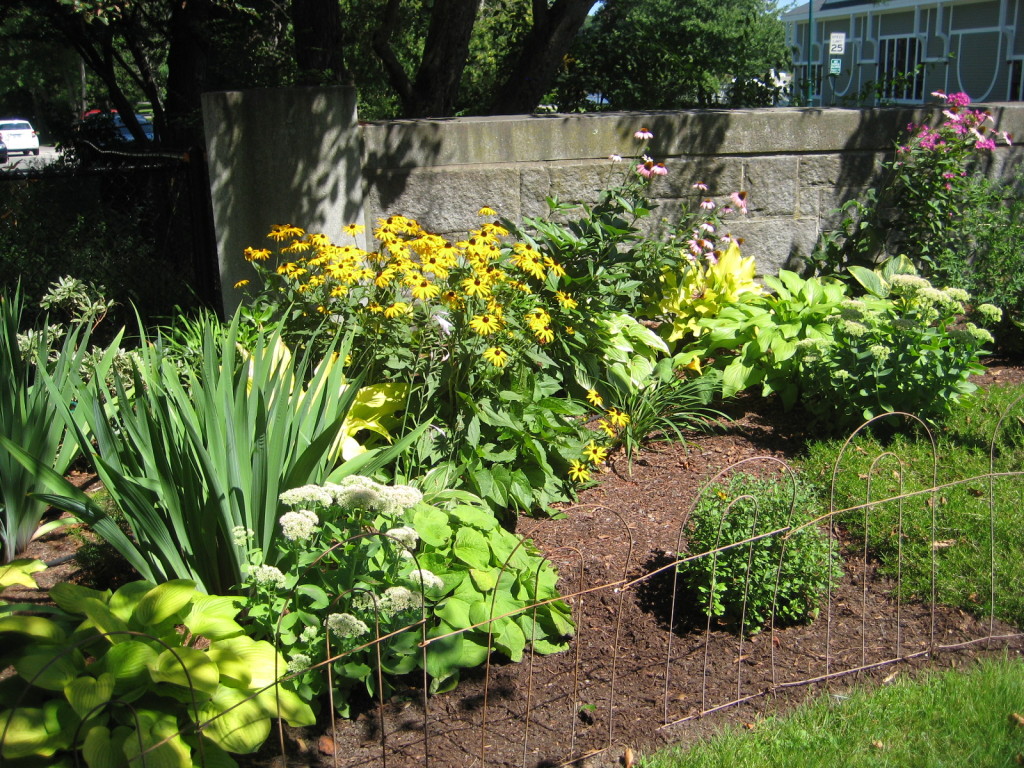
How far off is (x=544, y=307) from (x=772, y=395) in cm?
147

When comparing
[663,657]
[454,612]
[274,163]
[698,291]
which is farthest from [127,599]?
[698,291]

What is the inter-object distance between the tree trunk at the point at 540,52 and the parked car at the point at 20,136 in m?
32.2

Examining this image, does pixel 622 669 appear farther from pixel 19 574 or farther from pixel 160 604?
pixel 19 574

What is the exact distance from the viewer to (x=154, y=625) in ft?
8.47

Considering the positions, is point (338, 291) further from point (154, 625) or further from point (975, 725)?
point (975, 725)

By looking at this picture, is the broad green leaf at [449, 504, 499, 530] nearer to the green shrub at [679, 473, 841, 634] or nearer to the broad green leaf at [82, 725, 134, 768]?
the green shrub at [679, 473, 841, 634]

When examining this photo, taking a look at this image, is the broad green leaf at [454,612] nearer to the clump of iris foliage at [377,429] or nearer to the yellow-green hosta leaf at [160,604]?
the clump of iris foliage at [377,429]

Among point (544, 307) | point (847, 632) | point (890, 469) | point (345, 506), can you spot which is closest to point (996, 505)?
point (890, 469)

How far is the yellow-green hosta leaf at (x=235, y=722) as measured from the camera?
7.84 ft

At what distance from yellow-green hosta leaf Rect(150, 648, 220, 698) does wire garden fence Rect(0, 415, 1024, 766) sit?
9 cm

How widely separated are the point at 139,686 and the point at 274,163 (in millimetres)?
3420

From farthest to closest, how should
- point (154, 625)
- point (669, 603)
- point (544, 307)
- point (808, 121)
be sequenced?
1. point (808, 121)
2. point (544, 307)
3. point (669, 603)
4. point (154, 625)

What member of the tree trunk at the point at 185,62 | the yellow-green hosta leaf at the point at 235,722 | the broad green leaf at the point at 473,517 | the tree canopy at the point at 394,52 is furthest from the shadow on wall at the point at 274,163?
the tree trunk at the point at 185,62

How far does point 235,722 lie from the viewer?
2426 mm
